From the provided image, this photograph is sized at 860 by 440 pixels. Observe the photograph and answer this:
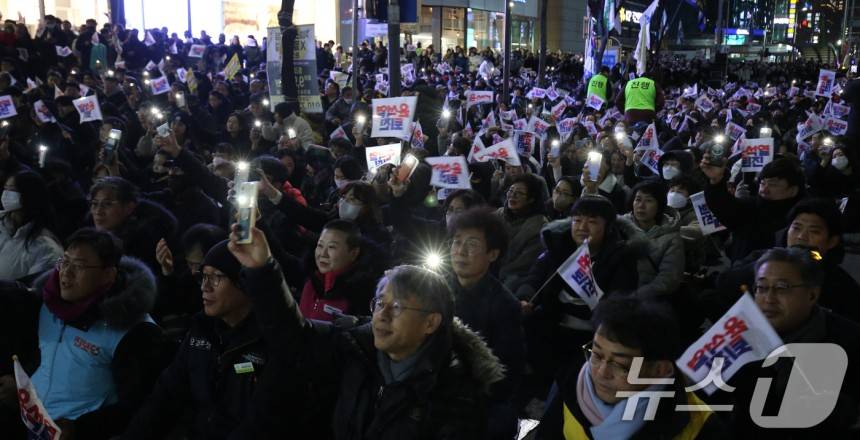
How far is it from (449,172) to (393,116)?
1.78 meters

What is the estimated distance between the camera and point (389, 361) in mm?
2748

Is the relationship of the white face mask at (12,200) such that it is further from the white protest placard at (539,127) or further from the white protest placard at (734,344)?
the white protest placard at (539,127)

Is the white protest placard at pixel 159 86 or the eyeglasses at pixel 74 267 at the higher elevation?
the white protest placard at pixel 159 86

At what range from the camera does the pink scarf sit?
254cm

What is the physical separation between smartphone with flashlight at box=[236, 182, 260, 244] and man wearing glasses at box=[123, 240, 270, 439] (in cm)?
65

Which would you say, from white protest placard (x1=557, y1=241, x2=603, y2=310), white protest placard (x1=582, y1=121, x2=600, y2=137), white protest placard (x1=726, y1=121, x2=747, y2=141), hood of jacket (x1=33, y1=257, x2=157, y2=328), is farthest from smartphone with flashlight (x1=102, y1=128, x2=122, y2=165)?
white protest placard (x1=726, y1=121, x2=747, y2=141)

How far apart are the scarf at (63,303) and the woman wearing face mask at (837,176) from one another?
22.8 ft

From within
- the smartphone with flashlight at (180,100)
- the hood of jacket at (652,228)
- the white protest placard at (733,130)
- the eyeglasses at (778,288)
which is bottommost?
the hood of jacket at (652,228)

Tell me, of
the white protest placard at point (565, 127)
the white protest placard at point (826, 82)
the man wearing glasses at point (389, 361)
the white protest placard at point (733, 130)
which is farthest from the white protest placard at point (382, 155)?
the white protest placard at point (826, 82)

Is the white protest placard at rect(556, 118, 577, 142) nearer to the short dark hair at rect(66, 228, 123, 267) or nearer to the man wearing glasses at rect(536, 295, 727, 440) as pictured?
the short dark hair at rect(66, 228, 123, 267)

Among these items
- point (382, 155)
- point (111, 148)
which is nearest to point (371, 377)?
point (382, 155)

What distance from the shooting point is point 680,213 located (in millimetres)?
6168

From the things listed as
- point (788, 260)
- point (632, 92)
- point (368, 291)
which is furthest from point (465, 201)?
point (632, 92)

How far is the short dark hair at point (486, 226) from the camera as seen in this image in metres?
3.91
